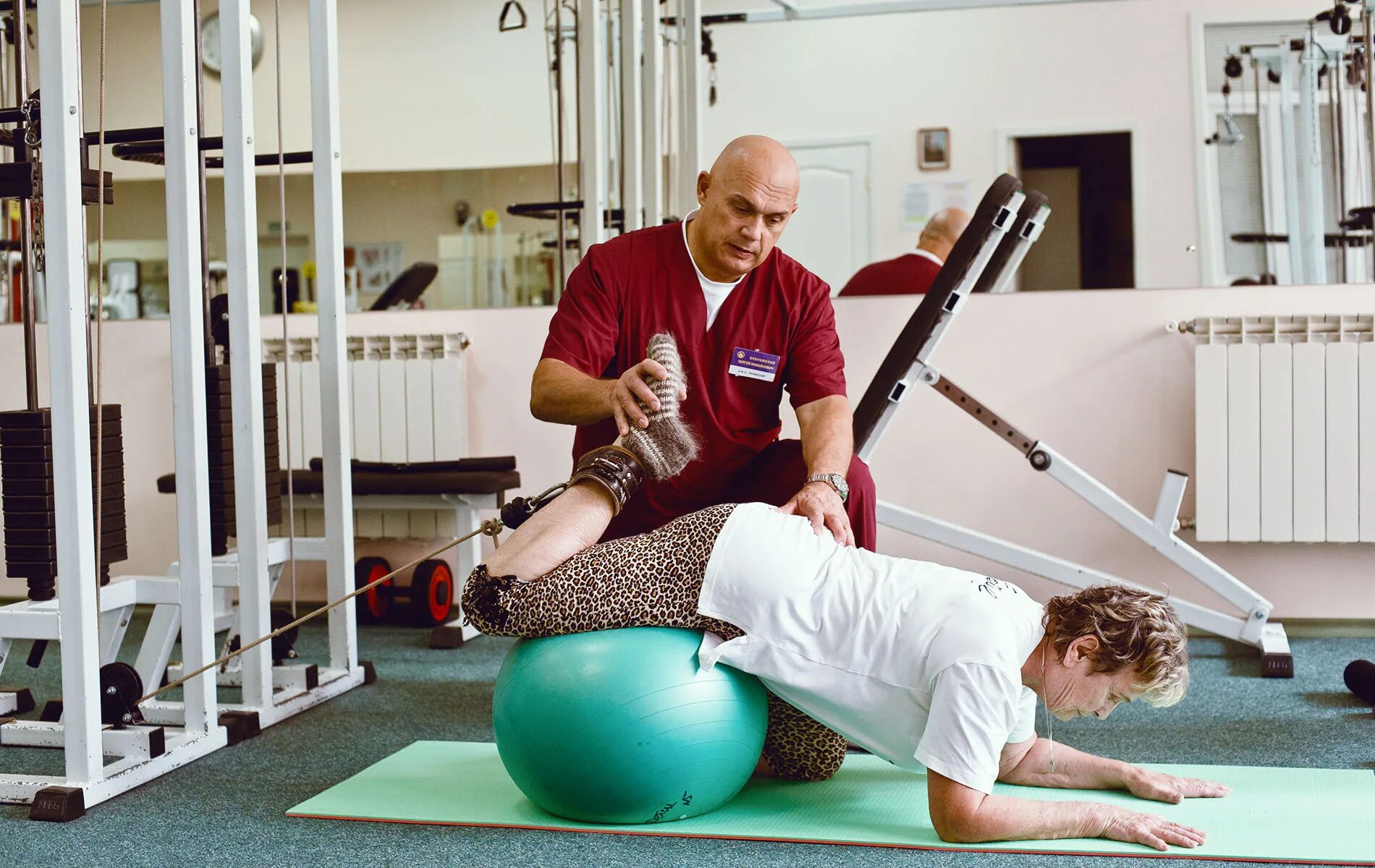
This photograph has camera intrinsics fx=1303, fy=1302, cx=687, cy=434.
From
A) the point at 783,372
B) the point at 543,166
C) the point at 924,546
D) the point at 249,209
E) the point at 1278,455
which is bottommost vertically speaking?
Answer: the point at 924,546

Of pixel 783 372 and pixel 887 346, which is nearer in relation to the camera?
pixel 783 372

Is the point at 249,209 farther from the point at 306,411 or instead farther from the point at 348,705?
the point at 306,411

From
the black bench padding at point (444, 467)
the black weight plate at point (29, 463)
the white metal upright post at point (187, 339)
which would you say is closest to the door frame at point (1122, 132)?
A: the black bench padding at point (444, 467)

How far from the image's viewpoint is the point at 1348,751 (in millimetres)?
2395

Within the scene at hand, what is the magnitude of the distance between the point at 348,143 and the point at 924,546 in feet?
7.50

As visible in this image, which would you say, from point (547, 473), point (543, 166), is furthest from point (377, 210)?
point (547, 473)

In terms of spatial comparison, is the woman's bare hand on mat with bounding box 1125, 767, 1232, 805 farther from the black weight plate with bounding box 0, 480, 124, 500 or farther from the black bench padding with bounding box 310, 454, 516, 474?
the black bench padding with bounding box 310, 454, 516, 474

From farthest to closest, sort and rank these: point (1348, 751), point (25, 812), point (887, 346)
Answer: point (887, 346), point (1348, 751), point (25, 812)

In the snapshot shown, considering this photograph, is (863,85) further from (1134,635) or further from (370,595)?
(1134,635)

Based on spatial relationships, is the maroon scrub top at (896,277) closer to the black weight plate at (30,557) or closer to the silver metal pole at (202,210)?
the silver metal pole at (202,210)

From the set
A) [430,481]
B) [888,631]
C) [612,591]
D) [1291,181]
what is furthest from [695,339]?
[1291,181]

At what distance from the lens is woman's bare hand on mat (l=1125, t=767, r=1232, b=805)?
2047 mm

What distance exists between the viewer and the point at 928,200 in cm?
380

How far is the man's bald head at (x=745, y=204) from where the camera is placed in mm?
2350
